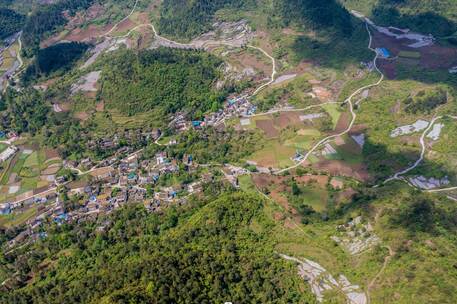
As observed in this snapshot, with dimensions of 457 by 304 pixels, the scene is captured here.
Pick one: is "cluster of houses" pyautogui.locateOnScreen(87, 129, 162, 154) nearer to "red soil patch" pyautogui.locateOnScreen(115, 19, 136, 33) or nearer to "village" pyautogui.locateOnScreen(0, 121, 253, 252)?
"village" pyautogui.locateOnScreen(0, 121, 253, 252)

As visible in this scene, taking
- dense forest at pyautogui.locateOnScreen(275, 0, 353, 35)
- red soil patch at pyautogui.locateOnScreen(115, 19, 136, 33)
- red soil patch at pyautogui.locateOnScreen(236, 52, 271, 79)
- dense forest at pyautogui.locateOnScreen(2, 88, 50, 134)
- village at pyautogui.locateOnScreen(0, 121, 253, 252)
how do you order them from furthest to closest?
red soil patch at pyautogui.locateOnScreen(115, 19, 136, 33) < dense forest at pyautogui.locateOnScreen(275, 0, 353, 35) < red soil patch at pyautogui.locateOnScreen(236, 52, 271, 79) < dense forest at pyautogui.locateOnScreen(2, 88, 50, 134) < village at pyautogui.locateOnScreen(0, 121, 253, 252)

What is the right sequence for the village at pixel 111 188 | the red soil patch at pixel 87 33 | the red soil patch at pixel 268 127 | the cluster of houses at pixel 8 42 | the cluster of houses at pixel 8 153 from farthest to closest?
the cluster of houses at pixel 8 42, the red soil patch at pixel 87 33, the cluster of houses at pixel 8 153, the red soil patch at pixel 268 127, the village at pixel 111 188

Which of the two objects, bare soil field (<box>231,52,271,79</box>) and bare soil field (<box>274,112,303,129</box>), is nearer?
bare soil field (<box>274,112,303,129</box>)

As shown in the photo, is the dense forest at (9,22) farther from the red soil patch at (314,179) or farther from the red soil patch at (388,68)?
the red soil patch at (314,179)

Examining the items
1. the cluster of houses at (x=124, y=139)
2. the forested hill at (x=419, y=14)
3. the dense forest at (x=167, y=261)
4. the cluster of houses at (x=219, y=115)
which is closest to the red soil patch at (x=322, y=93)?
the cluster of houses at (x=219, y=115)

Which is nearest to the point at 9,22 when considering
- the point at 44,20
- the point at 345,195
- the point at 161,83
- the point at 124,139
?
the point at 44,20

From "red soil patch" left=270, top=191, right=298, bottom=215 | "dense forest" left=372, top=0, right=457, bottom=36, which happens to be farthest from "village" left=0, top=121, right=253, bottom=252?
"dense forest" left=372, top=0, right=457, bottom=36
